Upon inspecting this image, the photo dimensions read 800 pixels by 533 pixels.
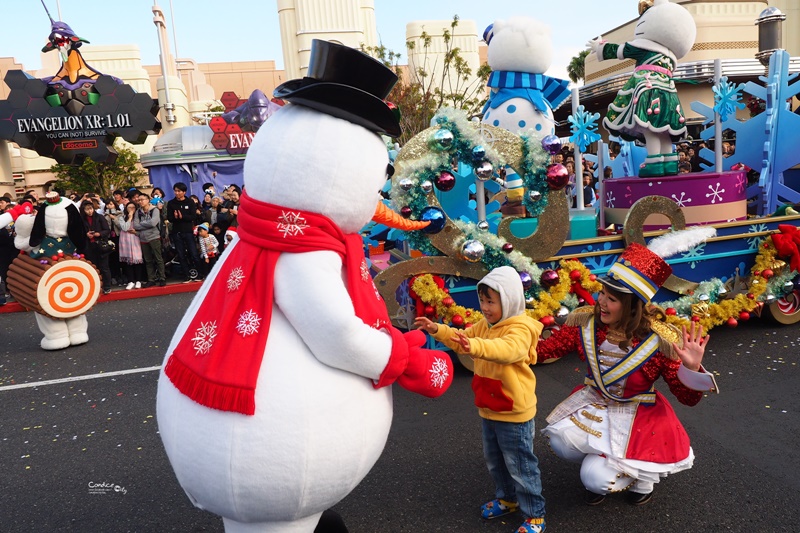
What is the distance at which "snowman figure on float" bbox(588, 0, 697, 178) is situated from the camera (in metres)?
4.98

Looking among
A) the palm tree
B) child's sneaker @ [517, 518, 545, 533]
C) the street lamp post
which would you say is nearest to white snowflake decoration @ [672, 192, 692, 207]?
the street lamp post

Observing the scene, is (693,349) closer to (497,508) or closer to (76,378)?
(497,508)

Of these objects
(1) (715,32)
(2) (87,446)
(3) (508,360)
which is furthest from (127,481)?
(1) (715,32)

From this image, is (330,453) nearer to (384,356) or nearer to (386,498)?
(384,356)

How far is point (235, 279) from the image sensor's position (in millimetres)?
1949

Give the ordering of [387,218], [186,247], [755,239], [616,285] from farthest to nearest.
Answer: [186,247], [755,239], [616,285], [387,218]

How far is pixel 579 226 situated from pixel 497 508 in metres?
2.56

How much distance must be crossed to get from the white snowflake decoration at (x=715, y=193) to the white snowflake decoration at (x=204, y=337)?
14.2 feet

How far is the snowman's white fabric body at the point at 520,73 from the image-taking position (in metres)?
5.32

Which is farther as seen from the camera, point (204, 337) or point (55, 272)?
point (55, 272)

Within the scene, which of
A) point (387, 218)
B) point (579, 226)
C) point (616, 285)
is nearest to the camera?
point (387, 218)

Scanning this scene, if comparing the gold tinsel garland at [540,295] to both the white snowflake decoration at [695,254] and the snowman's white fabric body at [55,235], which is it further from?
the snowman's white fabric body at [55,235]

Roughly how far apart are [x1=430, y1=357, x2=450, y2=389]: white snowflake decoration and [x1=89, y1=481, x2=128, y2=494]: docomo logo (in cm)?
208

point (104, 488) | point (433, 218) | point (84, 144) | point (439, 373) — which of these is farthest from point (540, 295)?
point (84, 144)
